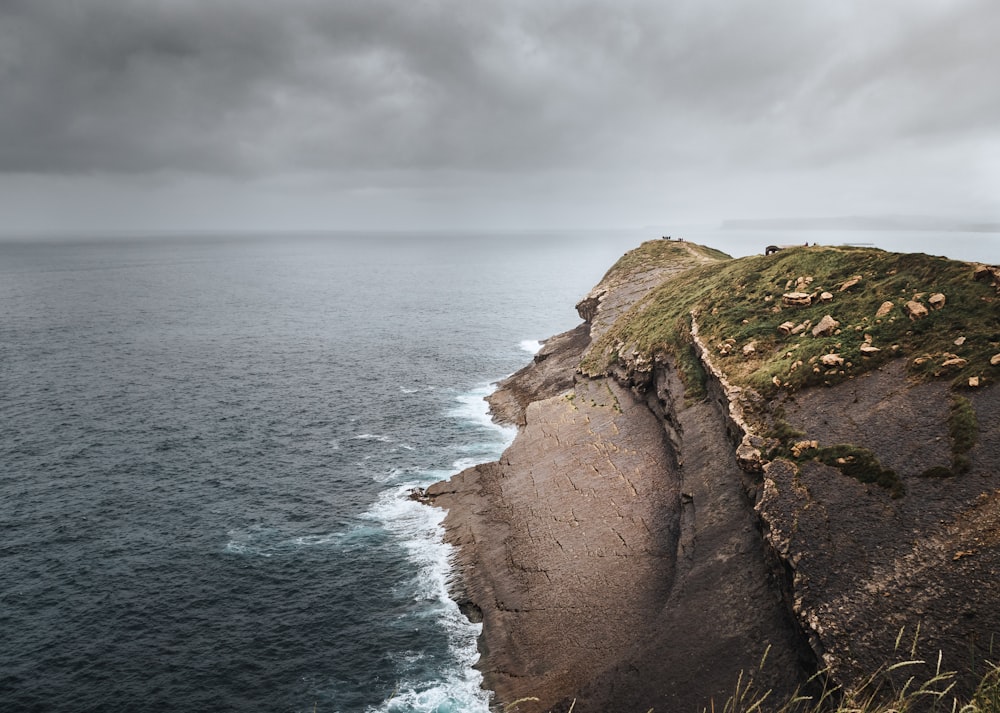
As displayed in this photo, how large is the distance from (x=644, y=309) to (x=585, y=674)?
48.6 meters

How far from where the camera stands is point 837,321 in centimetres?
4312

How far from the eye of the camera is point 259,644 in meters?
38.7

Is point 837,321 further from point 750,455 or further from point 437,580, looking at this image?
point 437,580

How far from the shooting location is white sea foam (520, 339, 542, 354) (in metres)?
125

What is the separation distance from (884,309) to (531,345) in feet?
297

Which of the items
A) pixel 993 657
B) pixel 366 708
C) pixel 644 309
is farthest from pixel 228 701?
pixel 644 309

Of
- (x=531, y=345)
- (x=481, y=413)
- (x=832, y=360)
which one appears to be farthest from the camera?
(x=531, y=345)

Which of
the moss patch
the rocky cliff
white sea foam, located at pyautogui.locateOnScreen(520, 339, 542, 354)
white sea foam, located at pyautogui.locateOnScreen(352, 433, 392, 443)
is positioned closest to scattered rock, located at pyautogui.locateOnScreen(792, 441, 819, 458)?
the rocky cliff

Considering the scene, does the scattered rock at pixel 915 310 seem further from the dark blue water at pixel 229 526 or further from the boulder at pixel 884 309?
the dark blue water at pixel 229 526

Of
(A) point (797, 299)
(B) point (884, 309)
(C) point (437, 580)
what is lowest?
(C) point (437, 580)

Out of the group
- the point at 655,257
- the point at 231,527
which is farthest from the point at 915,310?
the point at 655,257

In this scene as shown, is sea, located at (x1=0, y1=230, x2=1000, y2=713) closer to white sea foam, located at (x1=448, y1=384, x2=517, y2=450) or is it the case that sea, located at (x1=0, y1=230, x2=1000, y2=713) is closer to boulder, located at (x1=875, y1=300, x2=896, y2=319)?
white sea foam, located at (x1=448, y1=384, x2=517, y2=450)

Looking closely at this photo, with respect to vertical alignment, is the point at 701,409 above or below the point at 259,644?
above

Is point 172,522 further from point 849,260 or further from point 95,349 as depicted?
point 95,349
